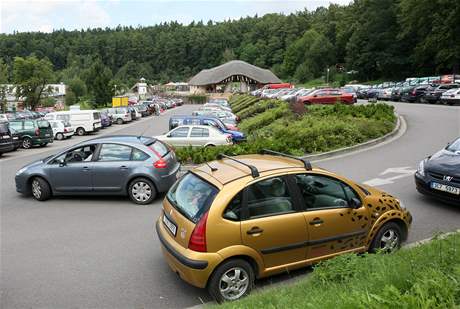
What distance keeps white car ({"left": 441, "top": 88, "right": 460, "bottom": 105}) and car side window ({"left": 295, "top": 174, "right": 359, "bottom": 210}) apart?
102ft

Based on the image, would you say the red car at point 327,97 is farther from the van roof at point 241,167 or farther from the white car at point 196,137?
the van roof at point 241,167

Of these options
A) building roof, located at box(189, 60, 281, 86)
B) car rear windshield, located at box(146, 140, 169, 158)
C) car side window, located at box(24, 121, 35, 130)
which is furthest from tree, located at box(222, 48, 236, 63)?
car rear windshield, located at box(146, 140, 169, 158)

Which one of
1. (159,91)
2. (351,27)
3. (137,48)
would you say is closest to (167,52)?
(137,48)

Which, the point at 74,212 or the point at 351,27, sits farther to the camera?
the point at 351,27

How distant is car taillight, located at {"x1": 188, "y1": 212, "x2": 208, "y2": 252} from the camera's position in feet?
16.4

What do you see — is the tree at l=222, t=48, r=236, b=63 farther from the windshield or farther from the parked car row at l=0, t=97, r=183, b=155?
the windshield

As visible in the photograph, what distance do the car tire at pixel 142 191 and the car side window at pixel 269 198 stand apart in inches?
188

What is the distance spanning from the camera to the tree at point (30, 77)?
70.2 meters

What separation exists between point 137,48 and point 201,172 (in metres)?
174

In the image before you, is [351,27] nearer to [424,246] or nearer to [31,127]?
[31,127]

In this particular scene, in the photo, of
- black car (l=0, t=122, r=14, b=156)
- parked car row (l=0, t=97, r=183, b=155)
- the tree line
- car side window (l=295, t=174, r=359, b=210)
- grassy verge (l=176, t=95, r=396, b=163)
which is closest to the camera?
car side window (l=295, t=174, r=359, b=210)

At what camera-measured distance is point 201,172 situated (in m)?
5.93

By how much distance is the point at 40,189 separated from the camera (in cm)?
1006

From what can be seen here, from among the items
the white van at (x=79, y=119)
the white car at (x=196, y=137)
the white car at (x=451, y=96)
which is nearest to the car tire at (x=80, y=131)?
the white van at (x=79, y=119)
